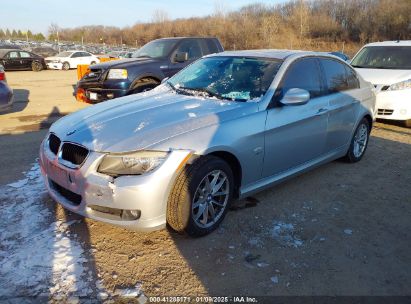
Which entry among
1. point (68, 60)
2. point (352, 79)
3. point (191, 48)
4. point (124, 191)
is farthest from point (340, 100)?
point (68, 60)

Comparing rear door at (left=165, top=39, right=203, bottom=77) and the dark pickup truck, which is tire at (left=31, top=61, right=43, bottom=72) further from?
rear door at (left=165, top=39, right=203, bottom=77)

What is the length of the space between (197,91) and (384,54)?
6683 millimetres

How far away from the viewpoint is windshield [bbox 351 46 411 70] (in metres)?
8.68

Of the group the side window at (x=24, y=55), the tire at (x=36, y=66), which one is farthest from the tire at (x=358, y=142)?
the tire at (x=36, y=66)

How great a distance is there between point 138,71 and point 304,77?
4.85m

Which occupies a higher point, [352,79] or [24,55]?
[24,55]

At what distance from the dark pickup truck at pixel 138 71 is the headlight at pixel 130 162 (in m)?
5.42

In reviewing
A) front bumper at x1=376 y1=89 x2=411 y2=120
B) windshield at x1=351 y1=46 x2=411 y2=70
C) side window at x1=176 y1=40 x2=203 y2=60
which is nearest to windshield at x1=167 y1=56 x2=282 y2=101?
front bumper at x1=376 y1=89 x2=411 y2=120

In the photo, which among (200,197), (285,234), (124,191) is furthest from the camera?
(285,234)

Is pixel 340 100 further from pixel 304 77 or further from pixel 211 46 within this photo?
pixel 211 46

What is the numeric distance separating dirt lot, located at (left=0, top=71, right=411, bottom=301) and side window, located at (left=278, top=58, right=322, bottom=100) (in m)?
1.20

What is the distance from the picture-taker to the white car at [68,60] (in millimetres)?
27516

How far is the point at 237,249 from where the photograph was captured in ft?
10.9

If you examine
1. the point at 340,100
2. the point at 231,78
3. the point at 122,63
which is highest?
the point at 122,63
